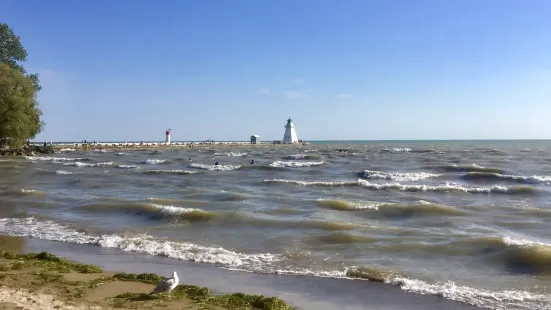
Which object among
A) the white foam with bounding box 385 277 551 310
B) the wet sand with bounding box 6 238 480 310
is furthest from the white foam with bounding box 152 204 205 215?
the white foam with bounding box 385 277 551 310

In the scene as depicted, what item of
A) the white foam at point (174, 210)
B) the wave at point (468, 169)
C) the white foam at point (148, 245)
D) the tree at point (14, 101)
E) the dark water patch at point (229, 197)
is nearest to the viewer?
the white foam at point (148, 245)

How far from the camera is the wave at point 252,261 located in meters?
7.32

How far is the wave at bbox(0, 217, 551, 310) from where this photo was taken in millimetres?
7320

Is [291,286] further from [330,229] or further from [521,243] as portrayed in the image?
[521,243]

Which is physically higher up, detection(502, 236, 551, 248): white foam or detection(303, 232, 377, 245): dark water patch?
detection(502, 236, 551, 248): white foam

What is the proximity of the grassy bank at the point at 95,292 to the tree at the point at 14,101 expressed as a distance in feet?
137

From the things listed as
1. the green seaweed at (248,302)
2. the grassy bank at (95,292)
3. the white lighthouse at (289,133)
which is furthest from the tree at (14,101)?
the white lighthouse at (289,133)

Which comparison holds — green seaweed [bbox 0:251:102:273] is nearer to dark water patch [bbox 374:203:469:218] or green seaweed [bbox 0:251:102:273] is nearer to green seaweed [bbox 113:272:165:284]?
green seaweed [bbox 113:272:165:284]

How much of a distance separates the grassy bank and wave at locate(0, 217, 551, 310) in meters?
2.11

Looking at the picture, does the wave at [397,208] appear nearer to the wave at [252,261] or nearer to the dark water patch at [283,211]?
the dark water patch at [283,211]

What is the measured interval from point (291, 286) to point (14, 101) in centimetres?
4528

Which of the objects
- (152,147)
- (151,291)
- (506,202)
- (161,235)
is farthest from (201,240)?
(152,147)

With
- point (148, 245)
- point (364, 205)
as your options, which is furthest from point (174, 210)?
point (364, 205)

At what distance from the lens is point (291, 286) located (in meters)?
7.81
